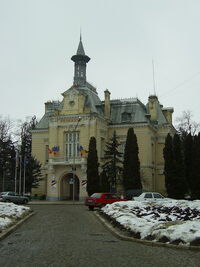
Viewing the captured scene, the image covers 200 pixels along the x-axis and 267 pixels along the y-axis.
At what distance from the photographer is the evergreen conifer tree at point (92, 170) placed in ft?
148

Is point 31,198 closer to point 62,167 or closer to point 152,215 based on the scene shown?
point 62,167

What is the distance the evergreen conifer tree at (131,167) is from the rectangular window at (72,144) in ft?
28.5

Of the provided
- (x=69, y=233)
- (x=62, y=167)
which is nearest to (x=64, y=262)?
(x=69, y=233)

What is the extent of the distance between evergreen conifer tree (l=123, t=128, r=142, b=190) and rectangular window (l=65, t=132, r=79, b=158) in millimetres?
8686

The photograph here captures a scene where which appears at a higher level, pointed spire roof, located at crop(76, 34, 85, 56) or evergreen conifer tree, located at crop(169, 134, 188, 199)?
pointed spire roof, located at crop(76, 34, 85, 56)

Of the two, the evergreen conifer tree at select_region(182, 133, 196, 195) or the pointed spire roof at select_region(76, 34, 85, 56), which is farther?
the pointed spire roof at select_region(76, 34, 85, 56)

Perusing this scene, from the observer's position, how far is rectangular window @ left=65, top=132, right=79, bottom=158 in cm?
5094

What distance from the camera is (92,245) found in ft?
37.3

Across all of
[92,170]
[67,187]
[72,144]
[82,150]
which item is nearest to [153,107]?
[72,144]

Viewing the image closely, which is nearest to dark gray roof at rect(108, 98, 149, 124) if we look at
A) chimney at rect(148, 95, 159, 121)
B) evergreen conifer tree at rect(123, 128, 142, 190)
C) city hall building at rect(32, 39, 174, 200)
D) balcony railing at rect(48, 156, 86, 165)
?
city hall building at rect(32, 39, 174, 200)

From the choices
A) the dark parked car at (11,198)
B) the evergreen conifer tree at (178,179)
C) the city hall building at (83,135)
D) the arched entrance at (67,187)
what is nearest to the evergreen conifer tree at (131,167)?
the evergreen conifer tree at (178,179)

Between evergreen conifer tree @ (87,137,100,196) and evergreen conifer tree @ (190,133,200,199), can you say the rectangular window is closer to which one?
evergreen conifer tree @ (87,137,100,196)

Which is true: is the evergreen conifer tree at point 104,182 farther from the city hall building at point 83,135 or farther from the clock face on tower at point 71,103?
the clock face on tower at point 71,103

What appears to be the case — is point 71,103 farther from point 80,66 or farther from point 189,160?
point 189,160
